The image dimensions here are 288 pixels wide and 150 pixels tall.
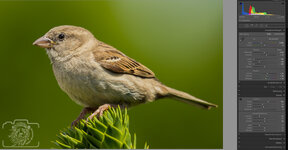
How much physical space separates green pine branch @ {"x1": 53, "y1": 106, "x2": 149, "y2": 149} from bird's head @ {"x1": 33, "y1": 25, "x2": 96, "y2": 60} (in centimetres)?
119

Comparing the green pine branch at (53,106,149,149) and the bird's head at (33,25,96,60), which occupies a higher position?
A: the bird's head at (33,25,96,60)

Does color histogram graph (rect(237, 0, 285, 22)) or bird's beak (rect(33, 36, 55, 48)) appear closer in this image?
color histogram graph (rect(237, 0, 285, 22))

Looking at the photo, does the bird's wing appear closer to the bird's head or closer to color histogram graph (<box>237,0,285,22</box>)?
the bird's head

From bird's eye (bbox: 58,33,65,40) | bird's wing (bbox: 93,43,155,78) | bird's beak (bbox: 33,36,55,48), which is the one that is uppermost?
bird's eye (bbox: 58,33,65,40)

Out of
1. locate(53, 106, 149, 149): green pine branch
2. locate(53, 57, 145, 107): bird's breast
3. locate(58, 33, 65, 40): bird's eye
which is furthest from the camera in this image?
locate(58, 33, 65, 40): bird's eye

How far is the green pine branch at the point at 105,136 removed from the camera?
1.96 metres

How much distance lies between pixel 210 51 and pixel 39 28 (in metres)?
1.75

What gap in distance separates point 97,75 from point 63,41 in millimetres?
596

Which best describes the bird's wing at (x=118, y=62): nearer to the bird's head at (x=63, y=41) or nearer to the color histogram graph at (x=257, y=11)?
the bird's head at (x=63, y=41)

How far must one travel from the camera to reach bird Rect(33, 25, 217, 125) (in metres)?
2.85

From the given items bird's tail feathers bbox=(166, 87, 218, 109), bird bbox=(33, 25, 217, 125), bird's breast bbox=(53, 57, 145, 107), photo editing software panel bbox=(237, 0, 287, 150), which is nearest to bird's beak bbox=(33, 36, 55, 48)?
bird bbox=(33, 25, 217, 125)

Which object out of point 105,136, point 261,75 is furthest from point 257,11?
point 105,136

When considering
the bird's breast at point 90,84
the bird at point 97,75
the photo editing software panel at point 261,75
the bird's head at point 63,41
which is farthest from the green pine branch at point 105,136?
the bird's head at point 63,41

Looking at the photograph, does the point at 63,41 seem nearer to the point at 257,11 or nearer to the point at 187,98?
the point at 187,98
